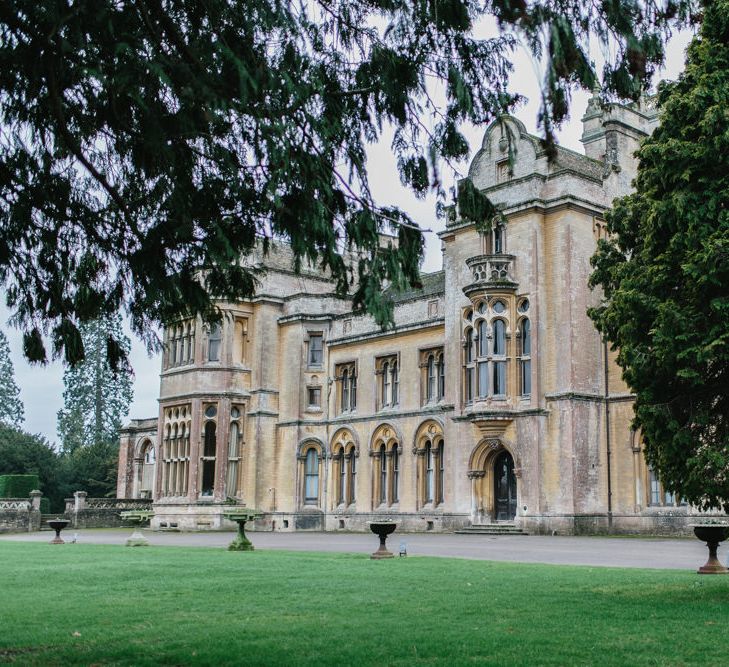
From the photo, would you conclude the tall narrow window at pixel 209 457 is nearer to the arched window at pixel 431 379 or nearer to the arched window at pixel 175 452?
the arched window at pixel 175 452

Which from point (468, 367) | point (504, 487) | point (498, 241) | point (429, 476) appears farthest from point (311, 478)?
point (498, 241)

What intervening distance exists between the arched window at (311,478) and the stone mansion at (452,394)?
0.06 meters

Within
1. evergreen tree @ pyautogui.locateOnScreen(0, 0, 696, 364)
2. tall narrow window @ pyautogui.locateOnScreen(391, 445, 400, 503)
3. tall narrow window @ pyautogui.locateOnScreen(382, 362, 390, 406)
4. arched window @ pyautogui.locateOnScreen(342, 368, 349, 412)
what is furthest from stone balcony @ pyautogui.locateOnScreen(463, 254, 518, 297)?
evergreen tree @ pyautogui.locateOnScreen(0, 0, 696, 364)

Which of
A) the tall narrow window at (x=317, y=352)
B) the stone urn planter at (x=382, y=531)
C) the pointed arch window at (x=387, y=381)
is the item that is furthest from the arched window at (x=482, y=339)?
the stone urn planter at (x=382, y=531)

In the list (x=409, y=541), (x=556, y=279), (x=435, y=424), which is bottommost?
(x=409, y=541)

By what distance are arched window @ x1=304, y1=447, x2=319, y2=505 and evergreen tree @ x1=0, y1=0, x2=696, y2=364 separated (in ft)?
101

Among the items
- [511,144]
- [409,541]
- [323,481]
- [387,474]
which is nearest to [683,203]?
[511,144]

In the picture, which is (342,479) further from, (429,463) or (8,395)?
(8,395)

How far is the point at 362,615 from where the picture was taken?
10.1 metres

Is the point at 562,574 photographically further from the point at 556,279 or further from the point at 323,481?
the point at 323,481

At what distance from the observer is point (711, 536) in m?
14.5

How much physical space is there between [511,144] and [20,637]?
6068 mm

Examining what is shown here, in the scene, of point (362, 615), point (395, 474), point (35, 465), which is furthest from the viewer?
point (35, 465)

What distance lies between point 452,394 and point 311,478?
8693 millimetres
